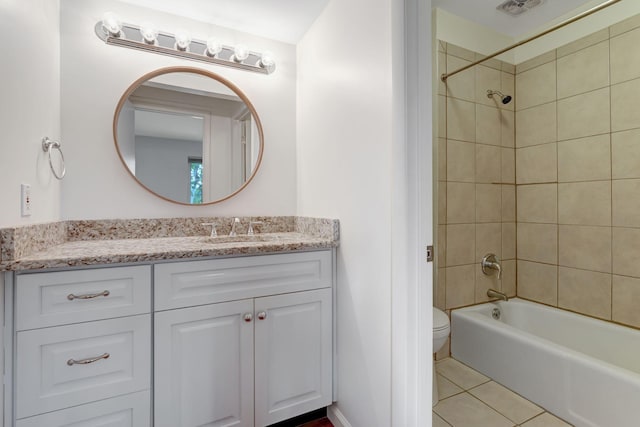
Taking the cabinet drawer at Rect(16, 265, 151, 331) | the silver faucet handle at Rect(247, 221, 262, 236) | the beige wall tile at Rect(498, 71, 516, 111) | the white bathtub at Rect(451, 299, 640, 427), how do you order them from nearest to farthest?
1. the cabinet drawer at Rect(16, 265, 151, 331)
2. the white bathtub at Rect(451, 299, 640, 427)
3. the silver faucet handle at Rect(247, 221, 262, 236)
4. the beige wall tile at Rect(498, 71, 516, 111)

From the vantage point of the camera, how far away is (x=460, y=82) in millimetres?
2119

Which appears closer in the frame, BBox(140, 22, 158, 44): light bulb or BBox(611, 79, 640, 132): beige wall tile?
BBox(140, 22, 158, 44): light bulb

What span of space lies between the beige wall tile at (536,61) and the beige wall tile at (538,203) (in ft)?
2.97

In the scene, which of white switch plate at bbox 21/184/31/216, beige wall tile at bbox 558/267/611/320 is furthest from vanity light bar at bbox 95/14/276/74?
beige wall tile at bbox 558/267/611/320

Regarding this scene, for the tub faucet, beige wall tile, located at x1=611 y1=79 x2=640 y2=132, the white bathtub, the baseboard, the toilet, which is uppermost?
beige wall tile, located at x1=611 y1=79 x2=640 y2=132

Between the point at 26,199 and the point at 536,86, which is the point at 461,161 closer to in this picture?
the point at 536,86

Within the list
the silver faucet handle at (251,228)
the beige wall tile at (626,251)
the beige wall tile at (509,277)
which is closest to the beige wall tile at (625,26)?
the beige wall tile at (626,251)

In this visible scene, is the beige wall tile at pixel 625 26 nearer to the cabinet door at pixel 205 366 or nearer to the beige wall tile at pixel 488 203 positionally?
the beige wall tile at pixel 488 203

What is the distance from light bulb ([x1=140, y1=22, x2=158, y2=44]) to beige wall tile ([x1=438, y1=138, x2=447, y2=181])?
1793mm

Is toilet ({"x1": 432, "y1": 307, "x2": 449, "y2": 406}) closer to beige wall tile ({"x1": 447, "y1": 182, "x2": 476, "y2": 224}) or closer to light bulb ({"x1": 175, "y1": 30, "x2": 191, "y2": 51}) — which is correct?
beige wall tile ({"x1": 447, "y1": 182, "x2": 476, "y2": 224})

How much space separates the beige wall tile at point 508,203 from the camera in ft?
7.66

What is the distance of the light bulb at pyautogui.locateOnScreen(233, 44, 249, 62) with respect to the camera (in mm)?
1751

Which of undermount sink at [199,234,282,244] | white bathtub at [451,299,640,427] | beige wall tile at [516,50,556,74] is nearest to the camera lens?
white bathtub at [451,299,640,427]

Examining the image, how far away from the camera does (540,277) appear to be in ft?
7.41
